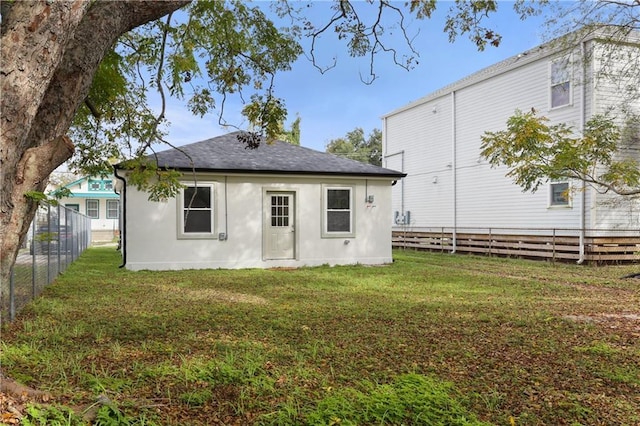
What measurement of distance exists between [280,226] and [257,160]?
71.6 inches

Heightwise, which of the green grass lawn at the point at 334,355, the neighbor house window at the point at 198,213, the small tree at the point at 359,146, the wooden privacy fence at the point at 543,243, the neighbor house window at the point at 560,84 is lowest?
the green grass lawn at the point at 334,355

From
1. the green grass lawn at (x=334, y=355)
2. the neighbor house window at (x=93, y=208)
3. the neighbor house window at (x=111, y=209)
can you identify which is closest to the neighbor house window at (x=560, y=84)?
the green grass lawn at (x=334, y=355)

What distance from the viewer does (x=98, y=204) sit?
29.0m

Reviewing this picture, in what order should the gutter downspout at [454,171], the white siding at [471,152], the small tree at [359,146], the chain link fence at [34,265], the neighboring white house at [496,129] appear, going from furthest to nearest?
the small tree at [359,146], the gutter downspout at [454,171], the white siding at [471,152], the neighboring white house at [496,129], the chain link fence at [34,265]

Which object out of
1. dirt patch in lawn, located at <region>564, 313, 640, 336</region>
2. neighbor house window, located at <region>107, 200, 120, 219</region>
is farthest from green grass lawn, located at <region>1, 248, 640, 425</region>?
neighbor house window, located at <region>107, 200, 120, 219</region>

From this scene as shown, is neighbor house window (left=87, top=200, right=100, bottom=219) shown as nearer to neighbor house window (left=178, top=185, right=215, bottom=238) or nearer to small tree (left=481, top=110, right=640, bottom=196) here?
neighbor house window (left=178, top=185, right=215, bottom=238)

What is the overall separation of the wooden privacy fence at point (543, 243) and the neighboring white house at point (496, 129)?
201 mm

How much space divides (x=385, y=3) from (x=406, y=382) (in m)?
4.92

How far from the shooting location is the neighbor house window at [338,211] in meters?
11.8

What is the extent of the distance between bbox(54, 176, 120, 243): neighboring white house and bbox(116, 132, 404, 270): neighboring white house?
59.8 ft

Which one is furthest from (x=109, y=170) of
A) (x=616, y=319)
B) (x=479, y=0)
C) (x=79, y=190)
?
(x=79, y=190)

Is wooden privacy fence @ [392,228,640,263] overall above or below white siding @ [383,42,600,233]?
below

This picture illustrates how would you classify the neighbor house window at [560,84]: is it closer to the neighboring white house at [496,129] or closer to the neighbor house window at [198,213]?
the neighboring white house at [496,129]

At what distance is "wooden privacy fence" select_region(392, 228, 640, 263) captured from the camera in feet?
40.6
